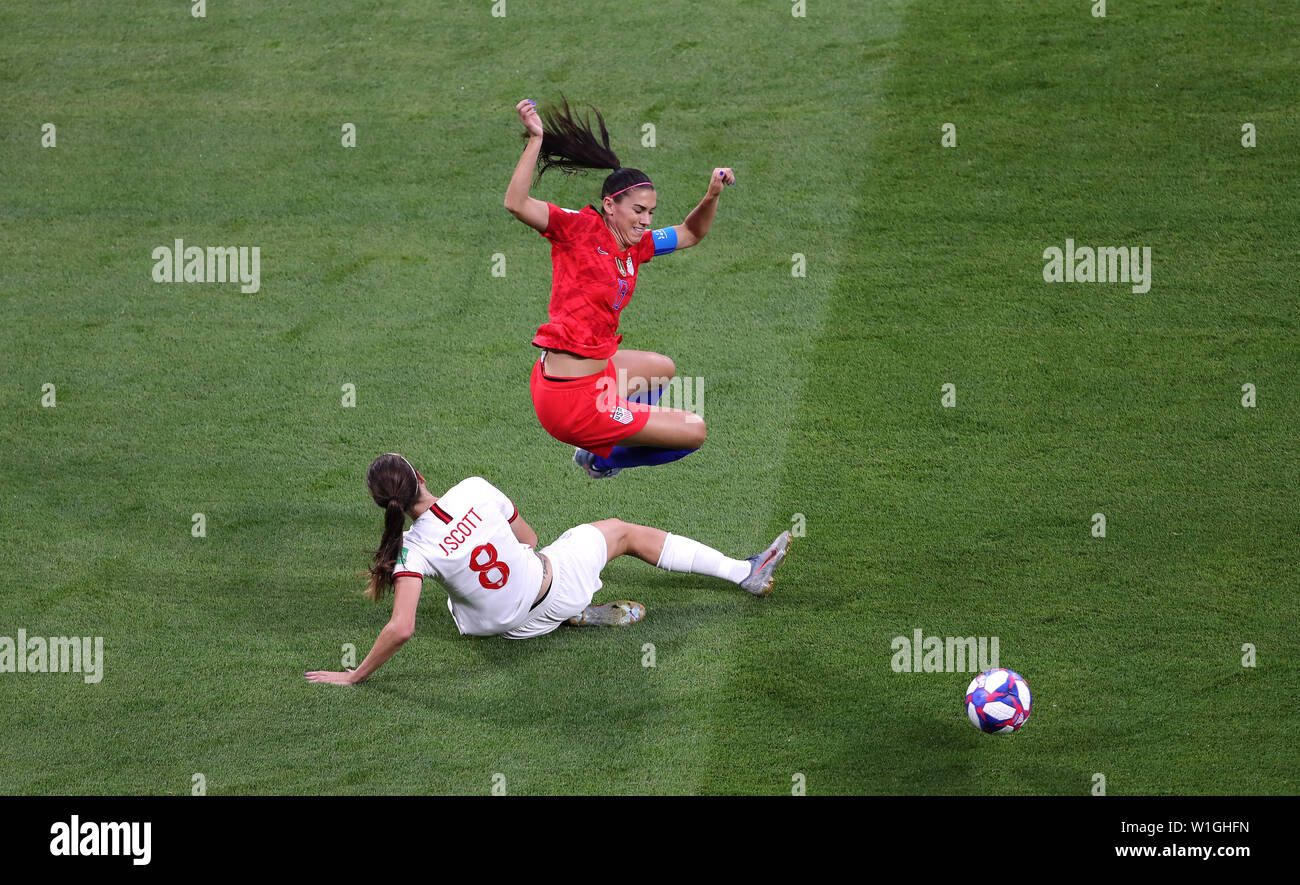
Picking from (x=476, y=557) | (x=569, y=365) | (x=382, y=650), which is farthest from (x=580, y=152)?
(x=382, y=650)

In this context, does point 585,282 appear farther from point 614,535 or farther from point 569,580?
point 569,580

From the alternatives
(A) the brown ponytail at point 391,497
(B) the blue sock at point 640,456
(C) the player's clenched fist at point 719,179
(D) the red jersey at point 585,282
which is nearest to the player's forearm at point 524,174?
(D) the red jersey at point 585,282

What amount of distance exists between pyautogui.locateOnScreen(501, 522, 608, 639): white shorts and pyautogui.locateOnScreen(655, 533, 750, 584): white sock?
40cm

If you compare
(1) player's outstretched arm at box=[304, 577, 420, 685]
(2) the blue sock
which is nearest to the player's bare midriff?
(2) the blue sock

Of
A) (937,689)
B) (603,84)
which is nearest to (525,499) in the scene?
(937,689)

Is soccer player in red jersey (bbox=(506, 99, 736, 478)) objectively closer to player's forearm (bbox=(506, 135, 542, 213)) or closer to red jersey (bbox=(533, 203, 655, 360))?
red jersey (bbox=(533, 203, 655, 360))

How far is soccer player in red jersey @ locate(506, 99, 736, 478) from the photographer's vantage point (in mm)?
7125

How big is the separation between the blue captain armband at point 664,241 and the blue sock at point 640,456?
1126 mm

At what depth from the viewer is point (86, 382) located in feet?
31.4

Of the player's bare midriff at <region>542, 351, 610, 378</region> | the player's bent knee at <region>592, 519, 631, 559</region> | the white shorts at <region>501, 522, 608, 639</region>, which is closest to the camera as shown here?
the white shorts at <region>501, 522, 608, 639</region>

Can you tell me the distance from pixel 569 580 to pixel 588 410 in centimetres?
93

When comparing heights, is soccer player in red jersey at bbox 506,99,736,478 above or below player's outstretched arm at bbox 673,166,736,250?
below

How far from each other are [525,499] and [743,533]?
1.40m

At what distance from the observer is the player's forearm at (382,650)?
6.59 m
